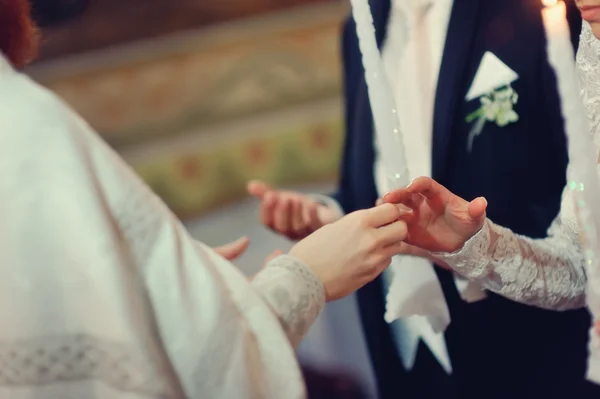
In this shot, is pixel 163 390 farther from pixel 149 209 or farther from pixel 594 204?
pixel 594 204

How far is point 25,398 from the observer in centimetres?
53

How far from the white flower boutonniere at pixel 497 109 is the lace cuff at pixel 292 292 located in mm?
285

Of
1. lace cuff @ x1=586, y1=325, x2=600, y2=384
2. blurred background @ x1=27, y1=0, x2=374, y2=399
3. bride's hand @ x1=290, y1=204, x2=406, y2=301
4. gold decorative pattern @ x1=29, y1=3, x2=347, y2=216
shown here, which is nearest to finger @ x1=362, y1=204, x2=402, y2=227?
bride's hand @ x1=290, y1=204, x2=406, y2=301

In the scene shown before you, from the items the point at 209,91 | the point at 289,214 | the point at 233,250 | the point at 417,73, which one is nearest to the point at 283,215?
the point at 289,214

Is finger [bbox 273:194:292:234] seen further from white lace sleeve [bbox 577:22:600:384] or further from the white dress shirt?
white lace sleeve [bbox 577:22:600:384]

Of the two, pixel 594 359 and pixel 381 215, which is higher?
pixel 381 215

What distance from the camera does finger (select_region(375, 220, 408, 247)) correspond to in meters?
0.65

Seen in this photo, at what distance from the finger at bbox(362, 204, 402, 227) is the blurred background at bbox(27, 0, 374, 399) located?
3.78ft

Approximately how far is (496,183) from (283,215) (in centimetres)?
31

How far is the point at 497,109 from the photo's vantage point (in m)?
0.75

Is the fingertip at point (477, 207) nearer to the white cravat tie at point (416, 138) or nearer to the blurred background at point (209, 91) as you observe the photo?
the white cravat tie at point (416, 138)

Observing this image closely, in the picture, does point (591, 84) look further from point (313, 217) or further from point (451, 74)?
point (313, 217)

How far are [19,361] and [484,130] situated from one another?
0.54 metres

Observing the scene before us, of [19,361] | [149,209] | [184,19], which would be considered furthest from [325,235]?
[184,19]
